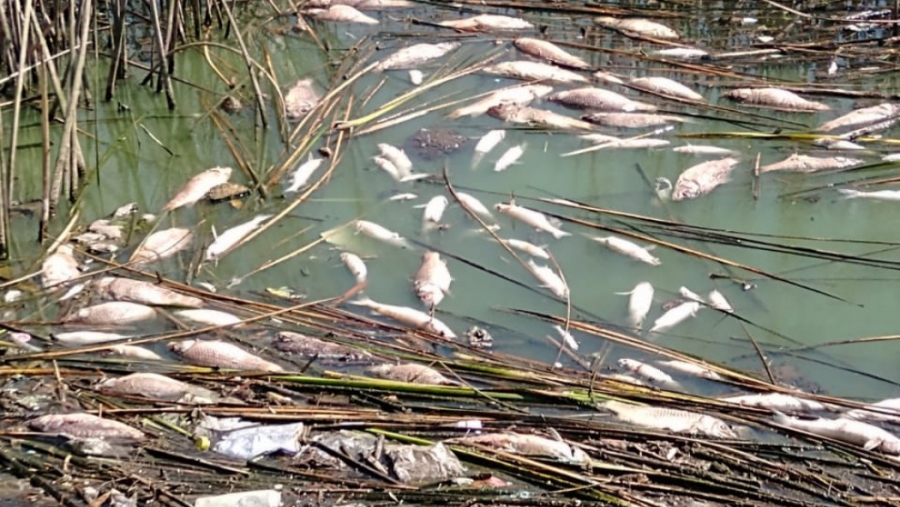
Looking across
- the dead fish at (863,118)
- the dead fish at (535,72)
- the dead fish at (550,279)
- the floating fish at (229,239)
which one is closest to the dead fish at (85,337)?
the floating fish at (229,239)

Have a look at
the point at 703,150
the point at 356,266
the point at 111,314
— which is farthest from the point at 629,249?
the point at 111,314

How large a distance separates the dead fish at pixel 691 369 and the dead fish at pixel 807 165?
1.87 meters

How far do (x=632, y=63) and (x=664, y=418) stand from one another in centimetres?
376

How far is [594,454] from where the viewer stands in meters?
3.68

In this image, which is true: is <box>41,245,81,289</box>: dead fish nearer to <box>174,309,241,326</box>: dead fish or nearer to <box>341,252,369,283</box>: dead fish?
<box>174,309,241,326</box>: dead fish

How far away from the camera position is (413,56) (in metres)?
7.19

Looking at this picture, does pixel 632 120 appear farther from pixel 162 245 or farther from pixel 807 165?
pixel 162 245

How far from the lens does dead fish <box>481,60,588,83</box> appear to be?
6840 millimetres

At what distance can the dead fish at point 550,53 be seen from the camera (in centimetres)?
704

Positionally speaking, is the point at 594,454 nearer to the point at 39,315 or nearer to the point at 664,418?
the point at 664,418

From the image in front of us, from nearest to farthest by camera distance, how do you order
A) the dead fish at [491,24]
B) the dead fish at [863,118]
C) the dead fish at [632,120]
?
1. the dead fish at [863,118]
2. the dead fish at [632,120]
3. the dead fish at [491,24]

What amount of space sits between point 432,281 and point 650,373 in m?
1.09

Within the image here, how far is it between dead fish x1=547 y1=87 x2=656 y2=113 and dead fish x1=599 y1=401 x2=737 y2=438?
285 centimetres

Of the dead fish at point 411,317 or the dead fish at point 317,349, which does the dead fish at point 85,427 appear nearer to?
the dead fish at point 317,349
